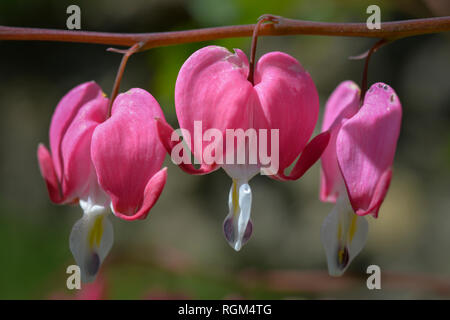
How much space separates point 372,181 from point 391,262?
6.01 ft

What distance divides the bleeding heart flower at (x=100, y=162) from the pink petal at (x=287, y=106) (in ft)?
0.57

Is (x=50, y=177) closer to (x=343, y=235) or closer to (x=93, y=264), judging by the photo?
(x=93, y=264)

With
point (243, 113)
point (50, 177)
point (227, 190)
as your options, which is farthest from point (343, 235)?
point (227, 190)

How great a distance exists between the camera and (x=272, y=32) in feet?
2.95

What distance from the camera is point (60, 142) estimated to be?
3.24ft

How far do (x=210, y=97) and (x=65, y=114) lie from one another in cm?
29

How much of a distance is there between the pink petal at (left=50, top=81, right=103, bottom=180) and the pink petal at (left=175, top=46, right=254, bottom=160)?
21 cm

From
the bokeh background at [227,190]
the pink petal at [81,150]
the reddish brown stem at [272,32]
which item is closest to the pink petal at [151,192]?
the pink petal at [81,150]

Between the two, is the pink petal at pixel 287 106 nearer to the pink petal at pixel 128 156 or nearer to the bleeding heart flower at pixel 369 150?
the bleeding heart flower at pixel 369 150

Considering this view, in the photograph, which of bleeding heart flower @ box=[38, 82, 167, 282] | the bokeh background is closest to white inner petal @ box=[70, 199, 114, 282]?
bleeding heart flower @ box=[38, 82, 167, 282]

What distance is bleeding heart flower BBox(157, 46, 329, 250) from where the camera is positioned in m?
0.85

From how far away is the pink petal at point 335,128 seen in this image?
3.24 ft
